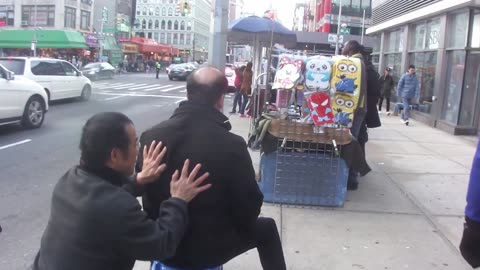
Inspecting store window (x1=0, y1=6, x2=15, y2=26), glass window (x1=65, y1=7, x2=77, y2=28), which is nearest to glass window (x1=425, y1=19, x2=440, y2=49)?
glass window (x1=65, y1=7, x2=77, y2=28)

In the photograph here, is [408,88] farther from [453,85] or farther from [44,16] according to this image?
[44,16]

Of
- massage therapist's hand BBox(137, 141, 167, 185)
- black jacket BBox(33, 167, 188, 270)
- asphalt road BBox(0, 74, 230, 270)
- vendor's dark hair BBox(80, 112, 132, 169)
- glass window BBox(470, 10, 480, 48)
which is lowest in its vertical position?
asphalt road BBox(0, 74, 230, 270)

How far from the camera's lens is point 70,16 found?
62.8 meters

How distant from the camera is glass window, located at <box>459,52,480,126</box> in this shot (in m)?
12.4

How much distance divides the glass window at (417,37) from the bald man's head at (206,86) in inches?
582

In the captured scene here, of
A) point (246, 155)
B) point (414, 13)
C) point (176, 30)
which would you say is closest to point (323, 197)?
point (246, 155)

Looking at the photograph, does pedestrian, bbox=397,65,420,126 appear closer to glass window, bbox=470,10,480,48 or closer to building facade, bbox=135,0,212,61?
glass window, bbox=470,10,480,48

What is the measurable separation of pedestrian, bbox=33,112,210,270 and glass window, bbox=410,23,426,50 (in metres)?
15.5

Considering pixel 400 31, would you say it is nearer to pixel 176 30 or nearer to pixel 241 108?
pixel 241 108

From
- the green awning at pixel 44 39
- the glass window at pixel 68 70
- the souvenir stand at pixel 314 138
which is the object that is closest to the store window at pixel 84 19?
the green awning at pixel 44 39

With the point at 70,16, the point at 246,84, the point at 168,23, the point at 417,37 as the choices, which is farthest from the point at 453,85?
the point at 168,23

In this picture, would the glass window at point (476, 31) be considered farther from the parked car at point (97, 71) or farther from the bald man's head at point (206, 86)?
the parked car at point (97, 71)

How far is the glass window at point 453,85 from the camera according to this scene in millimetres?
12969

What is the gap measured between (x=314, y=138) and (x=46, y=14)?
6248 centimetres
